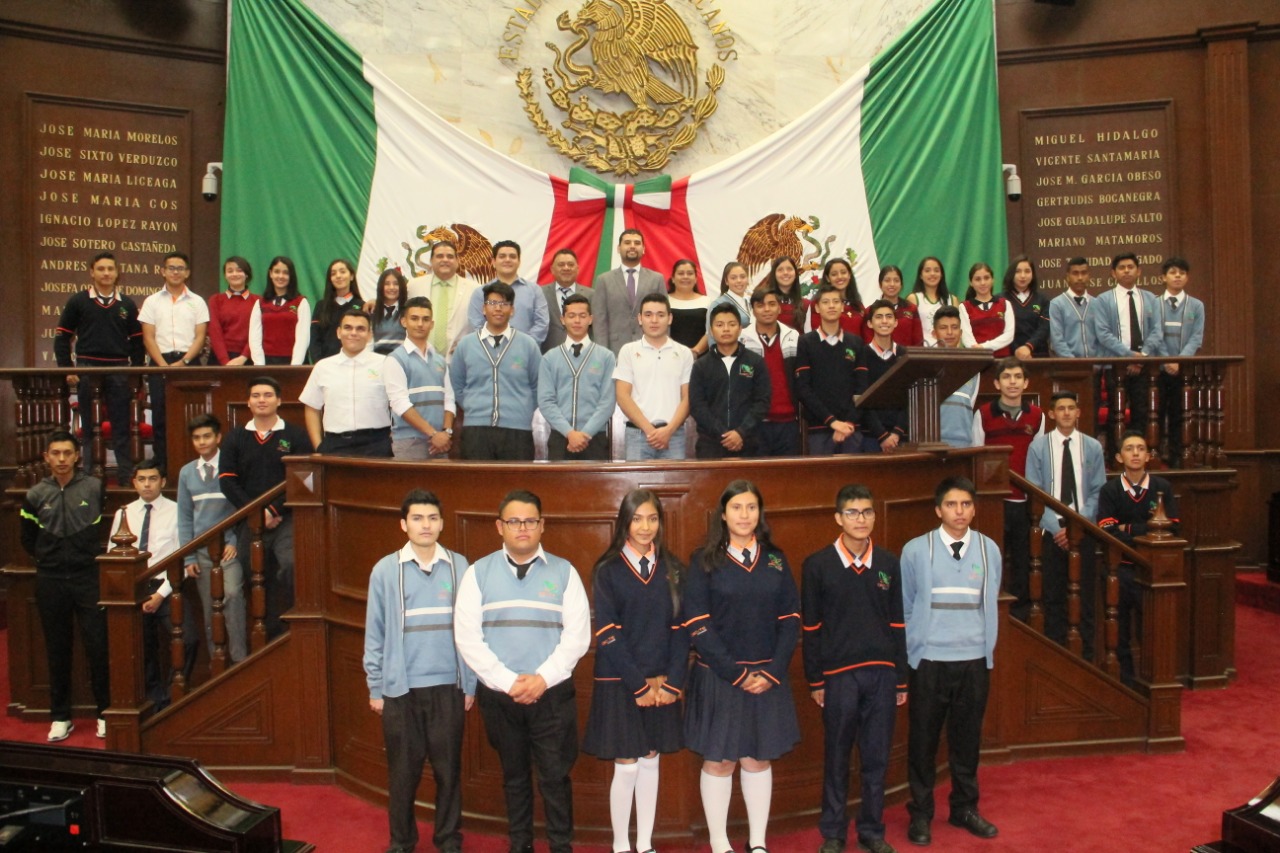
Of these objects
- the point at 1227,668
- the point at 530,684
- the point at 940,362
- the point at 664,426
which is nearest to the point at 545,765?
the point at 530,684

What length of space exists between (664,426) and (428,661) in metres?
1.78

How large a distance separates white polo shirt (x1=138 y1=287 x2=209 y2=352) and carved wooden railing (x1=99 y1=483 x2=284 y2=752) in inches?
79.1

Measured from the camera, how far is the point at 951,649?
4.43 metres

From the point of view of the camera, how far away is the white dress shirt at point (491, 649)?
3.95 m

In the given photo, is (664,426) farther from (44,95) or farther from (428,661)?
(44,95)

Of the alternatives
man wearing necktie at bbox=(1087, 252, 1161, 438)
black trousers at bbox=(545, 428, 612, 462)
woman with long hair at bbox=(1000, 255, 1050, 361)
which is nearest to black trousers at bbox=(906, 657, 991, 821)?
black trousers at bbox=(545, 428, 612, 462)

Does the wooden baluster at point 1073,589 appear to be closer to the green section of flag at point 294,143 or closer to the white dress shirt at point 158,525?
the white dress shirt at point 158,525

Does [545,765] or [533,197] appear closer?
[545,765]

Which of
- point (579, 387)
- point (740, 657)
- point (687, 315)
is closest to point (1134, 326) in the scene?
point (687, 315)

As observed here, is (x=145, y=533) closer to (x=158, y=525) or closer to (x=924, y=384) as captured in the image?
(x=158, y=525)

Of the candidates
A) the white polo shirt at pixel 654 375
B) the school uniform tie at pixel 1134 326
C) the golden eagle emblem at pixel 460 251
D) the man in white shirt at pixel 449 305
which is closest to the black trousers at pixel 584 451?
the white polo shirt at pixel 654 375

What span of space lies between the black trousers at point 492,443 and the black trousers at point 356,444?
0.44 m

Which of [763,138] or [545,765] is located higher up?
[763,138]

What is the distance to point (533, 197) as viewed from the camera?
8594 millimetres
